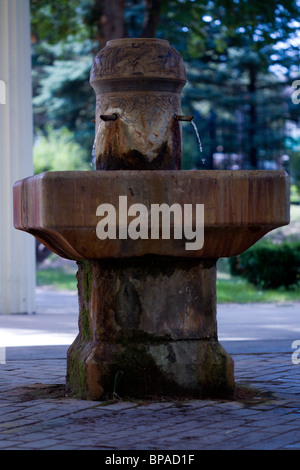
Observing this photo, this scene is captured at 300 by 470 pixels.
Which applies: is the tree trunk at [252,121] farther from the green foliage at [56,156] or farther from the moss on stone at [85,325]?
the moss on stone at [85,325]

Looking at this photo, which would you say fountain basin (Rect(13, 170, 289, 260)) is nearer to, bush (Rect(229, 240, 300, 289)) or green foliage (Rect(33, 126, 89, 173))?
bush (Rect(229, 240, 300, 289))

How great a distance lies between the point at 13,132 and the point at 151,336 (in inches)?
A: 207

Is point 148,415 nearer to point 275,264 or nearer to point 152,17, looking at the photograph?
point 275,264

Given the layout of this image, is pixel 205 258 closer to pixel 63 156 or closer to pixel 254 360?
pixel 254 360

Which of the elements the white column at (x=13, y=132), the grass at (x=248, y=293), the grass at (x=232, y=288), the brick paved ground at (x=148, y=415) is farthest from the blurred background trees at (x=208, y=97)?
the brick paved ground at (x=148, y=415)

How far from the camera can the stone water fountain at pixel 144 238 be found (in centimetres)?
414

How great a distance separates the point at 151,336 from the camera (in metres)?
4.41

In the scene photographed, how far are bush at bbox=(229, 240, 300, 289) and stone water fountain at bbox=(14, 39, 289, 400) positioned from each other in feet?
24.4

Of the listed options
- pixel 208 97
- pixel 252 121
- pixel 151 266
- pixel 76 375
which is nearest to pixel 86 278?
pixel 151 266

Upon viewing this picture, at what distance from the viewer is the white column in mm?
9172

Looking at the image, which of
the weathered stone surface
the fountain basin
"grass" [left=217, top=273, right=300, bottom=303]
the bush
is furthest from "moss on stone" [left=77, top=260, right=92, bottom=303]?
the bush

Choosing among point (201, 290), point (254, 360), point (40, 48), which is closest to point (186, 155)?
point (40, 48)

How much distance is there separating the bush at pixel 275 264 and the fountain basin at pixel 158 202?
7705 millimetres

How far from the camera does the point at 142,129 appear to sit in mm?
4641
